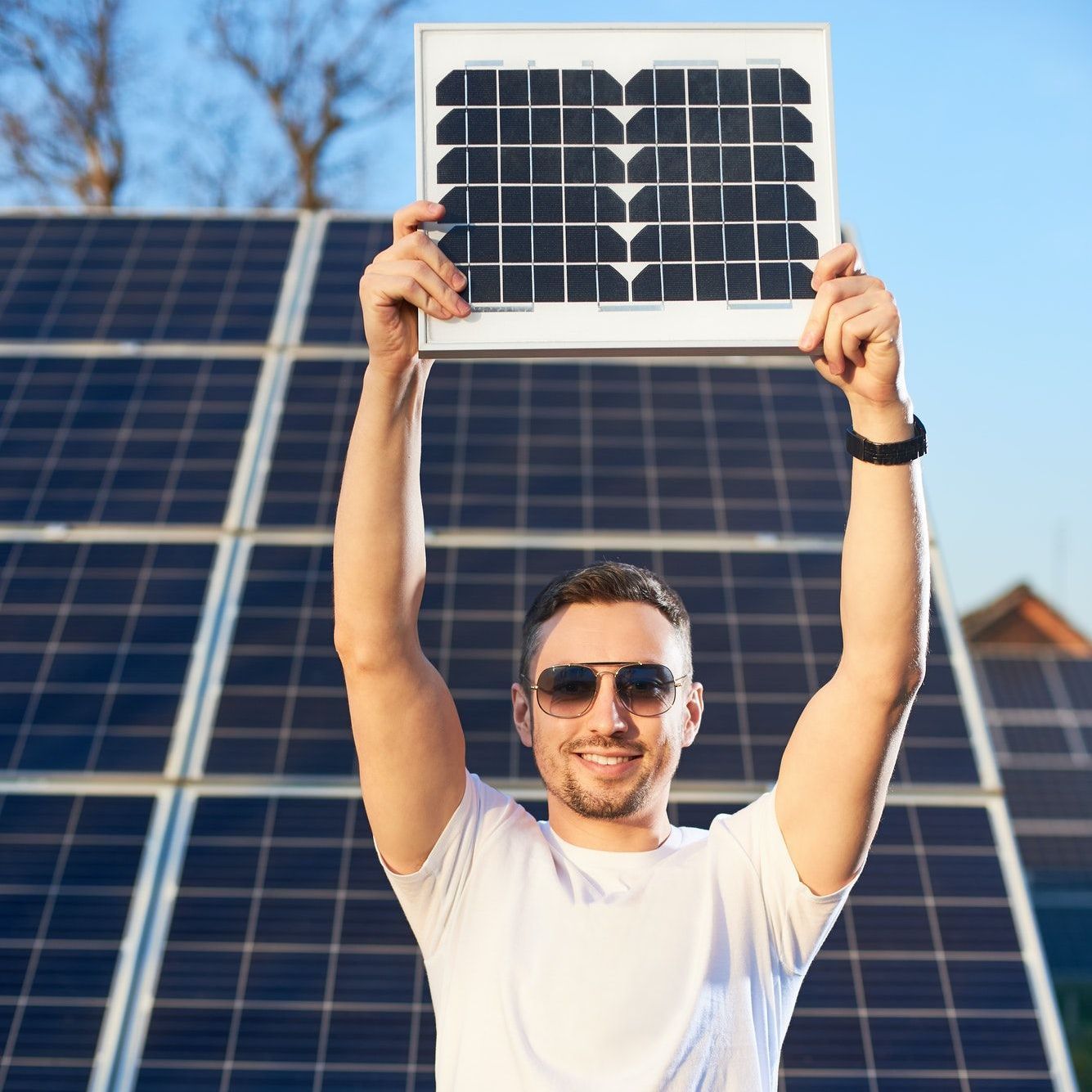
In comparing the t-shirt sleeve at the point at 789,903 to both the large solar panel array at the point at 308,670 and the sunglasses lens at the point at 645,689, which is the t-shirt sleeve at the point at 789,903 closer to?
the sunglasses lens at the point at 645,689

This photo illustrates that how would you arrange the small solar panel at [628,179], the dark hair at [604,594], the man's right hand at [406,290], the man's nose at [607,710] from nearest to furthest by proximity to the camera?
the man's right hand at [406,290] → the small solar panel at [628,179] → the man's nose at [607,710] → the dark hair at [604,594]

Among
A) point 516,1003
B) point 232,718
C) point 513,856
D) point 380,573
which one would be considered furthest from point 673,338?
point 232,718

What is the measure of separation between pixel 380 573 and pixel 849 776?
118 centimetres

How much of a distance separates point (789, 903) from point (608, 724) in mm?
619

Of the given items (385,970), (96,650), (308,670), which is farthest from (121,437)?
(385,970)

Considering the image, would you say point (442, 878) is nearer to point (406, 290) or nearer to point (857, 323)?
point (406, 290)

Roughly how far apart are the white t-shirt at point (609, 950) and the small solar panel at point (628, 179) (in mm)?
1207

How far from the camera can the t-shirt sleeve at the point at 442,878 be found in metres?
2.93

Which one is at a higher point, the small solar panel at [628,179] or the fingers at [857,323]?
the small solar panel at [628,179]

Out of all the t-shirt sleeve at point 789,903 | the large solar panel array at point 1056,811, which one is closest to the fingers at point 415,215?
the t-shirt sleeve at point 789,903

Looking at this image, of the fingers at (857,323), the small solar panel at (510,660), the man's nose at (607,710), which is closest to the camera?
the fingers at (857,323)

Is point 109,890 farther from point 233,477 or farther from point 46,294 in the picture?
point 46,294

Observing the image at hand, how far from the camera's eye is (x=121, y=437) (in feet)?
21.7

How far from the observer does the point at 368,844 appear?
4.98 m
